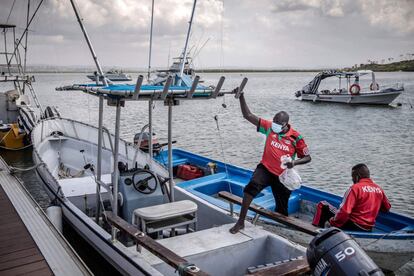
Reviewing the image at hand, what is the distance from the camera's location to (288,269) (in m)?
4.27

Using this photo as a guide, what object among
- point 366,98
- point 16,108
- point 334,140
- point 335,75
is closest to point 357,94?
point 366,98

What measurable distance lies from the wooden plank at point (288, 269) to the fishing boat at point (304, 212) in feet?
2.69

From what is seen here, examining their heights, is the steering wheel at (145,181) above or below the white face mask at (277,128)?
below

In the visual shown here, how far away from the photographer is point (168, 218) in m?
5.41

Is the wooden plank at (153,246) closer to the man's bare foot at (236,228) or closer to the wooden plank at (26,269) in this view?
the wooden plank at (26,269)

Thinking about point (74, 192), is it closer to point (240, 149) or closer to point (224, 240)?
point (224, 240)

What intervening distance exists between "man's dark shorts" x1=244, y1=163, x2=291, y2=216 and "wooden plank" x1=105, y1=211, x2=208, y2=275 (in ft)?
5.68

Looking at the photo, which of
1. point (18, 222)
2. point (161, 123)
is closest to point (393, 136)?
point (161, 123)

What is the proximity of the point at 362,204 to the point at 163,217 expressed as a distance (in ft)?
11.1

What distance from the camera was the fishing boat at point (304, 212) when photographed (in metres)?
6.38

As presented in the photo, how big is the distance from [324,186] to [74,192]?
29.5 ft

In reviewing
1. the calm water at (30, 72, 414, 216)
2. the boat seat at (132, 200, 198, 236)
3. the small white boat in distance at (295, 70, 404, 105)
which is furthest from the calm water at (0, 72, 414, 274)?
the boat seat at (132, 200, 198, 236)

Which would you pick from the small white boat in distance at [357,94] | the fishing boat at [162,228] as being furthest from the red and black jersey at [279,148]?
the small white boat in distance at [357,94]

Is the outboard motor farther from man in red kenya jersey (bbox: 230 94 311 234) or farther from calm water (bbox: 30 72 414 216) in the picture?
calm water (bbox: 30 72 414 216)
